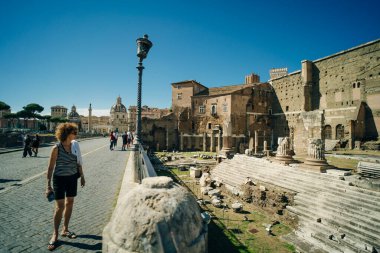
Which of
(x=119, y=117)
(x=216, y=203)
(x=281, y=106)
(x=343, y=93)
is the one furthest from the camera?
(x=119, y=117)

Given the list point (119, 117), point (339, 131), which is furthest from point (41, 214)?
point (119, 117)

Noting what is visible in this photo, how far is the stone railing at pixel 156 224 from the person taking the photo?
2066 mm

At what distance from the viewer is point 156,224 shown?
211cm

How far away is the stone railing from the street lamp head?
7266mm

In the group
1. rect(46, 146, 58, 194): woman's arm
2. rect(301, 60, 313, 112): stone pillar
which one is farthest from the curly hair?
rect(301, 60, 313, 112): stone pillar

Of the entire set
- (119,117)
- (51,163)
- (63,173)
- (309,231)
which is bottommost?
(309,231)

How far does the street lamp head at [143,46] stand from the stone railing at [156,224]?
286 inches

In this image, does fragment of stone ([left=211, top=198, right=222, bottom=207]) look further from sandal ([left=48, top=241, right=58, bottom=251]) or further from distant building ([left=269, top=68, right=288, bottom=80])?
distant building ([left=269, top=68, right=288, bottom=80])

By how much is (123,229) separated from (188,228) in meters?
0.71

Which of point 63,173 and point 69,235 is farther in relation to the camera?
point 69,235

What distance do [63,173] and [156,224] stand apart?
2396 millimetres

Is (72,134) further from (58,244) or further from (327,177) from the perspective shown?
(327,177)

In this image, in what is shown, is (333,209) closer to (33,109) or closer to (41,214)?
(41,214)

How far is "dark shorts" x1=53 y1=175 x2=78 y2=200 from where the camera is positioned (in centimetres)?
352
